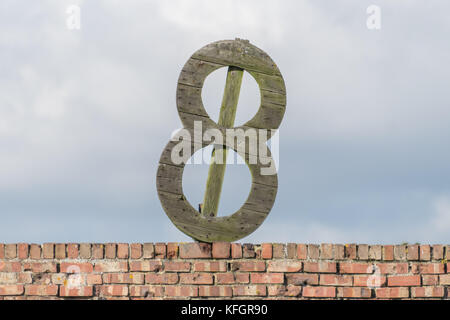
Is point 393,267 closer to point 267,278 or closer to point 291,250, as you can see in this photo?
point 291,250

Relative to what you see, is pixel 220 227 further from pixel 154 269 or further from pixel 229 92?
pixel 229 92

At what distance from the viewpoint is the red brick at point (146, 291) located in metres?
7.00

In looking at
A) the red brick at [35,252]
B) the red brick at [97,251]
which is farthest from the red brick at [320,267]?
the red brick at [35,252]

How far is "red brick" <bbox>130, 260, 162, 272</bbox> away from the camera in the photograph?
7.02 m

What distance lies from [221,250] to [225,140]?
3.50 feet

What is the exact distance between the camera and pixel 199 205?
7.39m

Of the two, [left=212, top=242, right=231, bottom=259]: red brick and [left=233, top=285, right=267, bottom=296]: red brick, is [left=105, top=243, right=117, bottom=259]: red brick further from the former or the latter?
[left=233, top=285, right=267, bottom=296]: red brick

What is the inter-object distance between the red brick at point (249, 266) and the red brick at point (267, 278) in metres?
0.06

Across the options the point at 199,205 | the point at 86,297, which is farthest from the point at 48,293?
the point at 199,205

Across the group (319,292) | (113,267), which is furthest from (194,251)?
(319,292)

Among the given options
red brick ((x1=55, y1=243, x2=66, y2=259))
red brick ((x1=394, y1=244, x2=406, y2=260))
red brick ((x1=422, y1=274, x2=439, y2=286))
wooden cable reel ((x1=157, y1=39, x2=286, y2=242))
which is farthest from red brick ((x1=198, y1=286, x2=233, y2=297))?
red brick ((x1=422, y1=274, x2=439, y2=286))

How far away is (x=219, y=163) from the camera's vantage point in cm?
731

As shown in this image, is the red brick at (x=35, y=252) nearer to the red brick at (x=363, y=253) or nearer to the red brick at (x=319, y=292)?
the red brick at (x=319, y=292)

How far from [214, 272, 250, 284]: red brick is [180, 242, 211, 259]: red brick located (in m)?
0.22
